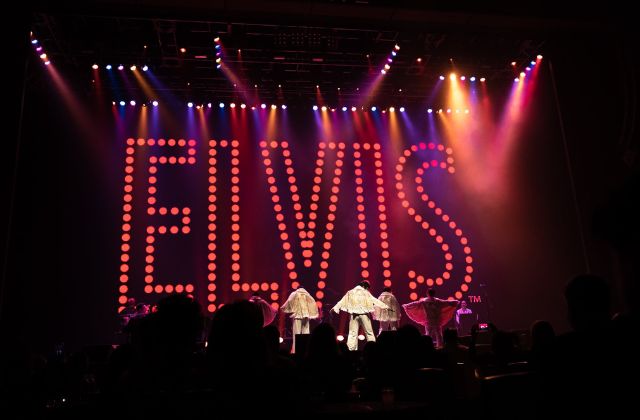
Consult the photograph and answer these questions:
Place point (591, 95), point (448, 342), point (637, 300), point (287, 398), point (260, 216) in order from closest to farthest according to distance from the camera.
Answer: point (637, 300)
point (287, 398)
point (448, 342)
point (591, 95)
point (260, 216)

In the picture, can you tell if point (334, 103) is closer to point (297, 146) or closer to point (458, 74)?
point (297, 146)

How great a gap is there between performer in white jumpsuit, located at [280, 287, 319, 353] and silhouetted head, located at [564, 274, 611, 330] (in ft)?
28.5

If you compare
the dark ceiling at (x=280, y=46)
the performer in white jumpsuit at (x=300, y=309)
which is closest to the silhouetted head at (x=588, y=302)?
the dark ceiling at (x=280, y=46)

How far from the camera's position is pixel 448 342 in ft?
16.0

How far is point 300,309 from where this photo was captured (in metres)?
10.1

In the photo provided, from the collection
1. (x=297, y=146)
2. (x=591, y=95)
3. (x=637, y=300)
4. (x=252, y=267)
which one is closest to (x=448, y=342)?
(x=591, y=95)

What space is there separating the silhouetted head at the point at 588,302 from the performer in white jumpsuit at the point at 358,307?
8179 millimetres

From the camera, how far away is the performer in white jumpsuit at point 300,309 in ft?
33.2

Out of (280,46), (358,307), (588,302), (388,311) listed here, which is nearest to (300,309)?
(358,307)

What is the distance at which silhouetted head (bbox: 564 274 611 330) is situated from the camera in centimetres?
159

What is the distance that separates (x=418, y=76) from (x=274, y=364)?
11.6 meters

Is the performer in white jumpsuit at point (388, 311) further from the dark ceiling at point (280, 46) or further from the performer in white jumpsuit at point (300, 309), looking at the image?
the dark ceiling at point (280, 46)

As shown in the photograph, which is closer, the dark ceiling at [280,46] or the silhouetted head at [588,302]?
the silhouetted head at [588,302]

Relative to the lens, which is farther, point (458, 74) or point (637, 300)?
point (458, 74)
